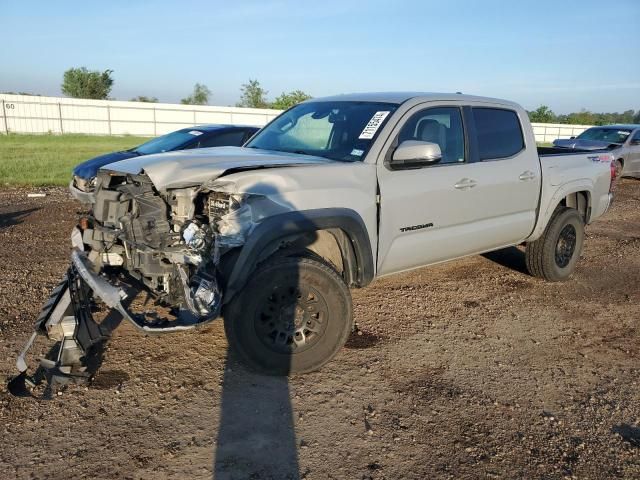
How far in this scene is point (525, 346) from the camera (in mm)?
4480

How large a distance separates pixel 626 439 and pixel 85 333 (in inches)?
134

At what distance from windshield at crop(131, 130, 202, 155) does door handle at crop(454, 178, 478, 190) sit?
18.7ft

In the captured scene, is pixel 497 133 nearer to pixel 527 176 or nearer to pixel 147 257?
pixel 527 176

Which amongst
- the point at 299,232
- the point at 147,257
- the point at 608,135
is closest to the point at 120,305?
the point at 147,257

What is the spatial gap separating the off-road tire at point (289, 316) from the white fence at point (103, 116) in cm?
3626

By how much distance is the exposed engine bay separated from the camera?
3.47 meters

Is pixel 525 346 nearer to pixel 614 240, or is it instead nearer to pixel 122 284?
pixel 122 284

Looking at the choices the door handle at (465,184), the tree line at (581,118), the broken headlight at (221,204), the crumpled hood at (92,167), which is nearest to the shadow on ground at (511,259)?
the door handle at (465,184)

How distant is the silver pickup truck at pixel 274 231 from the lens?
11.4ft

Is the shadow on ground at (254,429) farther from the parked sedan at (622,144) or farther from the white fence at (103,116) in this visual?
the white fence at (103,116)

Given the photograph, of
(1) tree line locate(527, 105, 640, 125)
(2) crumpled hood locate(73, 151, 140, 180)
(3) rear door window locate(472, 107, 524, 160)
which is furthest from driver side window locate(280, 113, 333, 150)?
(1) tree line locate(527, 105, 640, 125)

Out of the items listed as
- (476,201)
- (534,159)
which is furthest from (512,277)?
(476,201)

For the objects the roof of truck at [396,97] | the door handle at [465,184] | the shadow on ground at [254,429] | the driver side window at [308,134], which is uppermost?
the roof of truck at [396,97]

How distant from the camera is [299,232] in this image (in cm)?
361
